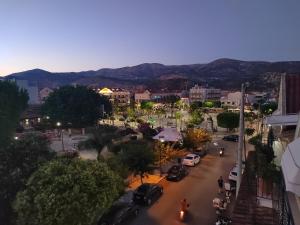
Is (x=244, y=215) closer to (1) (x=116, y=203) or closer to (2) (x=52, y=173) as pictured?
(2) (x=52, y=173)

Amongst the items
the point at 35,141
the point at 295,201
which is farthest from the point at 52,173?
the point at 295,201

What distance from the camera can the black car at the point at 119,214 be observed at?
16.3m

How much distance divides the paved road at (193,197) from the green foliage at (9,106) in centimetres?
1776

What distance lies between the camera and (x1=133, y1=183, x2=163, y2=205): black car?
771 inches

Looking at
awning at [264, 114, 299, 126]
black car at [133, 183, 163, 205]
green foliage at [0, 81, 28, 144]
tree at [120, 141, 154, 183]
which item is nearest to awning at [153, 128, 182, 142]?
tree at [120, 141, 154, 183]

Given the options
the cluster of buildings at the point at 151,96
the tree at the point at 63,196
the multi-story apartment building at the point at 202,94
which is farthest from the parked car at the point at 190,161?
the multi-story apartment building at the point at 202,94

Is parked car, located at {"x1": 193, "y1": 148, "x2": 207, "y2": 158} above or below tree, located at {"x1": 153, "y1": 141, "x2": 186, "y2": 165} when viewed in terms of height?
below

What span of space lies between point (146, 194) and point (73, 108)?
160 feet

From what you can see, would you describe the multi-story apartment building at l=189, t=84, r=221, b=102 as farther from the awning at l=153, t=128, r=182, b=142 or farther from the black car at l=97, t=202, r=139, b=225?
the black car at l=97, t=202, r=139, b=225

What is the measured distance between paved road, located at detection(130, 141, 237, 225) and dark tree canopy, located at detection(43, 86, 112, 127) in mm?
38085

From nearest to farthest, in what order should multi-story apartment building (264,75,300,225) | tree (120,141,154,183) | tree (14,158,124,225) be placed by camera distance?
multi-story apartment building (264,75,300,225)
tree (14,158,124,225)
tree (120,141,154,183)

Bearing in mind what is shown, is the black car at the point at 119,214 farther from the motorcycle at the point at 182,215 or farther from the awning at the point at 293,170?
the awning at the point at 293,170

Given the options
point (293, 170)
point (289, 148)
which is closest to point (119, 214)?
point (289, 148)

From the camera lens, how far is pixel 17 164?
51.0 ft
